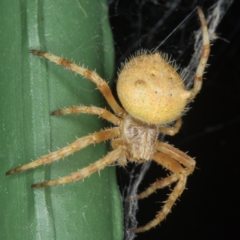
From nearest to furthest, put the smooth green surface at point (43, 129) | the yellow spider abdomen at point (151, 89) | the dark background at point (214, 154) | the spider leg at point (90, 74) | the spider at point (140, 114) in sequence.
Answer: the smooth green surface at point (43, 129), the spider leg at point (90, 74), the spider at point (140, 114), the yellow spider abdomen at point (151, 89), the dark background at point (214, 154)

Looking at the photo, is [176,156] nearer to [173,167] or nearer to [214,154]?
[173,167]

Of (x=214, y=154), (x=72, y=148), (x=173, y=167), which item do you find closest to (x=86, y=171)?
(x=72, y=148)

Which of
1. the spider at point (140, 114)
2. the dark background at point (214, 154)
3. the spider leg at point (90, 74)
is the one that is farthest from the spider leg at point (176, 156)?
the dark background at point (214, 154)

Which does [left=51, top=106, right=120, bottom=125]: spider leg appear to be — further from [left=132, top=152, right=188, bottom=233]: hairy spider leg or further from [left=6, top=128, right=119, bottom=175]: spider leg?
[left=132, top=152, right=188, bottom=233]: hairy spider leg

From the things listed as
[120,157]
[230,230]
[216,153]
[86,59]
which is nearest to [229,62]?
[216,153]

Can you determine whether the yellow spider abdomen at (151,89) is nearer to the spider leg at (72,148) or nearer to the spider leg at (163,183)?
the spider leg at (72,148)

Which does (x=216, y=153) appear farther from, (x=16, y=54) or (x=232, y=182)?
(x=16, y=54)

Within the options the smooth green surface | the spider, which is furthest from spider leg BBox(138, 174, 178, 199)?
the smooth green surface

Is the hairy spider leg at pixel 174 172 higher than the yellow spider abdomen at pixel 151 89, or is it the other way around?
the yellow spider abdomen at pixel 151 89
